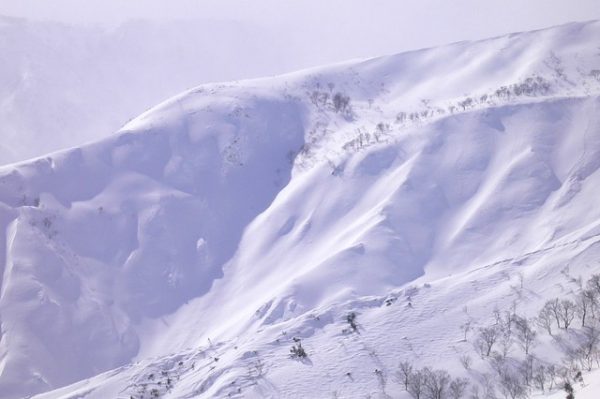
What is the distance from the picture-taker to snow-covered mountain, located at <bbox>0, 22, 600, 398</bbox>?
6081 cm

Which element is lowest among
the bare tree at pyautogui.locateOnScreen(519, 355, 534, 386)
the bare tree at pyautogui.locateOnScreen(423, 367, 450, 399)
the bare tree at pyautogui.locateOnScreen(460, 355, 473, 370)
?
the bare tree at pyautogui.locateOnScreen(519, 355, 534, 386)

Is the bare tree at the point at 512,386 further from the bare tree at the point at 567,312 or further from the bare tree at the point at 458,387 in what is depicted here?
the bare tree at the point at 567,312

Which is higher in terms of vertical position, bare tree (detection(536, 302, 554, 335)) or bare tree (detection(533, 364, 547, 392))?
bare tree (detection(536, 302, 554, 335))

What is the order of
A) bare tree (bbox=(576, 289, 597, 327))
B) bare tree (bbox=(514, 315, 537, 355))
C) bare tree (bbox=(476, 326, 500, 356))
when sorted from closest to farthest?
bare tree (bbox=(514, 315, 537, 355)), bare tree (bbox=(476, 326, 500, 356)), bare tree (bbox=(576, 289, 597, 327))

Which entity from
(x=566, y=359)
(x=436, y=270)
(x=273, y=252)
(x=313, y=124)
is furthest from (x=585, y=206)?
(x=313, y=124)

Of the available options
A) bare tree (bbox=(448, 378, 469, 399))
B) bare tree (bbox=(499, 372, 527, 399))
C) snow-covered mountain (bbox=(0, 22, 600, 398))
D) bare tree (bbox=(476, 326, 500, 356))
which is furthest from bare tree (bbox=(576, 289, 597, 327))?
bare tree (bbox=(448, 378, 469, 399))

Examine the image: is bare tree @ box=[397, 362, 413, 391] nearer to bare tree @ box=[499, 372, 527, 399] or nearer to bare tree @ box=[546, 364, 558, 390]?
bare tree @ box=[499, 372, 527, 399]

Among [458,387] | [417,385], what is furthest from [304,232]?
[458,387]

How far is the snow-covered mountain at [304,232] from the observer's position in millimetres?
60812

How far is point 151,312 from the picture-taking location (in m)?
96.8

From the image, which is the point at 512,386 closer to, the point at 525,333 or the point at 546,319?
the point at 525,333

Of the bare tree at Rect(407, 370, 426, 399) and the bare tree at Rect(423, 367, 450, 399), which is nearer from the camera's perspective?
the bare tree at Rect(423, 367, 450, 399)

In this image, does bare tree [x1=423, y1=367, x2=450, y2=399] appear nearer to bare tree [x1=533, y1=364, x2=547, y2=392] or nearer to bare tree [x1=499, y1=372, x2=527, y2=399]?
Answer: bare tree [x1=499, y1=372, x2=527, y2=399]

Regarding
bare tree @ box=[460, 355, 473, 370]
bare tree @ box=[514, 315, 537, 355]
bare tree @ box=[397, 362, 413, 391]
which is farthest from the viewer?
bare tree @ box=[514, 315, 537, 355]
